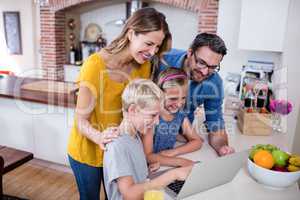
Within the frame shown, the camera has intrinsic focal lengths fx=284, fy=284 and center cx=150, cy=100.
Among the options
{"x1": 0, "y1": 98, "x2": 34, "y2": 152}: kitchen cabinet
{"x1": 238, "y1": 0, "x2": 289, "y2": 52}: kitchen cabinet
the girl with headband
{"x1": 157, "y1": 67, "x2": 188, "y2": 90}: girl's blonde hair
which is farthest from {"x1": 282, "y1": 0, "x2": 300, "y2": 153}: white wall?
{"x1": 0, "y1": 98, "x2": 34, "y2": 152}: kitchen cabinet

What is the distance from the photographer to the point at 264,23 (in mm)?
2670

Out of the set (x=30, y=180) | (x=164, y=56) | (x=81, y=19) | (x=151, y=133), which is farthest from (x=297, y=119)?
(x=81, y=19)

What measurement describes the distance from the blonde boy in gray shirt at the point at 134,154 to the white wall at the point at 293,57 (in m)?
2.00

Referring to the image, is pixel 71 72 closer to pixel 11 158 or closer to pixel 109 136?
pixel 11 158

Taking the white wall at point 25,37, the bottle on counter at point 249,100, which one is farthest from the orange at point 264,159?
the white wall at point 25,37

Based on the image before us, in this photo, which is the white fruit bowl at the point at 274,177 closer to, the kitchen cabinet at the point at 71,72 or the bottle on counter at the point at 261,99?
the bottle on counter at the point at 261,99

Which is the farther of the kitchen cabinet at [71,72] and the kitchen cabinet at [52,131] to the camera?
the kitchen cabinet at [71,72]

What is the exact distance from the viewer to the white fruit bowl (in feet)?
3.22

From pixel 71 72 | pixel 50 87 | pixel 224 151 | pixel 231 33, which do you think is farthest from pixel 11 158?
pixel 71 72

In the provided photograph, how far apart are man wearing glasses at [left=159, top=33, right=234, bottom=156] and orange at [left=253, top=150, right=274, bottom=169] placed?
30cm

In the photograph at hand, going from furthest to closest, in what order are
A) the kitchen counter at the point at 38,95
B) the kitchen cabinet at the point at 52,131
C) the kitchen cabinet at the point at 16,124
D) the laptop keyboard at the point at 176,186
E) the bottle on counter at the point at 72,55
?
the bottle on counter at the point at 72,55 < the kitchen cabinet at the point at 16,124 < the kitchen cabinet at the point at 52,131 < the kitchen counter at the point at 38,95 < the laptop keyboard at the point at 176,186

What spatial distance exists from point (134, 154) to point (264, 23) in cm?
216

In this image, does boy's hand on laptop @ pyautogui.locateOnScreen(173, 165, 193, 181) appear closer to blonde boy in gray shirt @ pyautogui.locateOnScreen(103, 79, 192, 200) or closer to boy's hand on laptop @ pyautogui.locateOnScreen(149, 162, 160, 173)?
blonde boy in gray shirt @ pyautogui.locateOnScreen(103, 79, 192, 200)

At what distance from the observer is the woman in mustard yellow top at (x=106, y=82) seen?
3.87 ft
